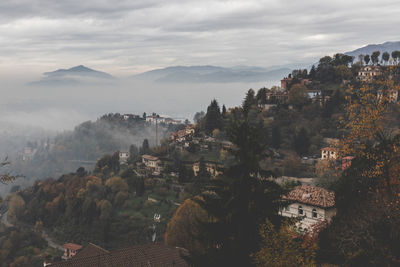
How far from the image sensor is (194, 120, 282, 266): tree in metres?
11.4

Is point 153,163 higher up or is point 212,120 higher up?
point 212,120

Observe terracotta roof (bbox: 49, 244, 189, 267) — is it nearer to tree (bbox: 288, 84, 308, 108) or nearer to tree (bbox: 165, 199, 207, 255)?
tree (bbox: 165, 199, 207, 255)

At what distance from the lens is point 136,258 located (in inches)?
725

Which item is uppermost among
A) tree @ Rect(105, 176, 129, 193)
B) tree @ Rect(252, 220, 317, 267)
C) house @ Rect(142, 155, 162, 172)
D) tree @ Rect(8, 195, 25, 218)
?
tree @ Rect(252, 220, 317, 267)

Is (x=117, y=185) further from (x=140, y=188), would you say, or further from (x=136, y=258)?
(x=136, y=258)

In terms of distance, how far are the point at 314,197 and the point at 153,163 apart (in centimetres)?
5286

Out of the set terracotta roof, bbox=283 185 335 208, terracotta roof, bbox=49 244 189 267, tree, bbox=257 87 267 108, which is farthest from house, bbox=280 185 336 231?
tree, bbox=257 87 267 108

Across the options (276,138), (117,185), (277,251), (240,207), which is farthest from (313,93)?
(277,251)

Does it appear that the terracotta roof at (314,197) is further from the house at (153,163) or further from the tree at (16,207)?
the tree at (16,207)

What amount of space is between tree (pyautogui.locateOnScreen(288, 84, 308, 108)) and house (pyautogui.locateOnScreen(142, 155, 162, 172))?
97.9ft

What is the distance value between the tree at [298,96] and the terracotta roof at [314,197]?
52.1 metres

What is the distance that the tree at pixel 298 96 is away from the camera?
243ft

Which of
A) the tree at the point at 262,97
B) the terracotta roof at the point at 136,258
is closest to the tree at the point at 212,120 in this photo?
the tree at the point at 262,97

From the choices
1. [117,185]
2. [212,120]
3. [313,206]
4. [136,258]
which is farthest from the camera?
[212,120]
